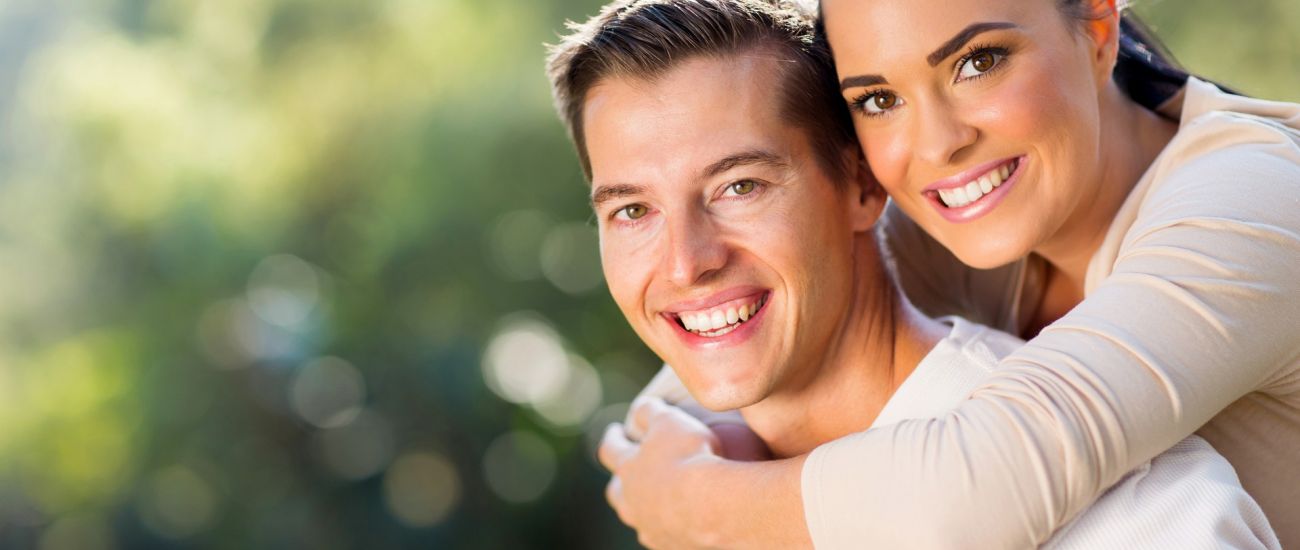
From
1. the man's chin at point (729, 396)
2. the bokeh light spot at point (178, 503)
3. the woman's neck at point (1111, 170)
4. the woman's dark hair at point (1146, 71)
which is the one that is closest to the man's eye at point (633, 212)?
the man's chin at point (729, 396)

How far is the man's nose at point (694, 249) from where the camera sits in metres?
1.75

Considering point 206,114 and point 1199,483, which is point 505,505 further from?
point 1199,483

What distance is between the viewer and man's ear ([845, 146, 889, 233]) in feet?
6.28

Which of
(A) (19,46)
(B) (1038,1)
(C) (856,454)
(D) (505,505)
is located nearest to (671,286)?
(C) (856,454)

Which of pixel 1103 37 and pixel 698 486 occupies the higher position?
pixel 1103 37

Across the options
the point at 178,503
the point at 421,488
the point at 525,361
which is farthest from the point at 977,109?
the point at 178,503

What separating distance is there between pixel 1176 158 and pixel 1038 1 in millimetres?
306

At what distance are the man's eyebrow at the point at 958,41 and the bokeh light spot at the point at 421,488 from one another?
11.9ft

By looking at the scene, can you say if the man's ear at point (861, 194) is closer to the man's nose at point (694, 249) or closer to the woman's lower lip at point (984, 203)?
the woman's lower lip at point (984, 203)

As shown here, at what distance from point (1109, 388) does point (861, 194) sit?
23.6 inches

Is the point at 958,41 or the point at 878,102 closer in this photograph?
the point at 958,41

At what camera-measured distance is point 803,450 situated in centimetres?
194

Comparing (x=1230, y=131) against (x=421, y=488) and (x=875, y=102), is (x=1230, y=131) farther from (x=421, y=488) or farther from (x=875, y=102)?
(x=421, y=488)

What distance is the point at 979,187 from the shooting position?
5.99 ft
